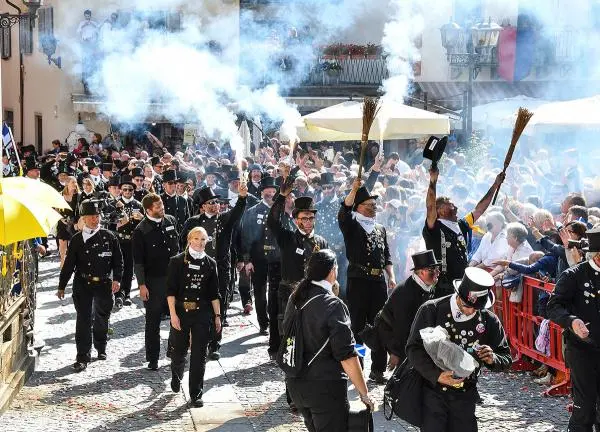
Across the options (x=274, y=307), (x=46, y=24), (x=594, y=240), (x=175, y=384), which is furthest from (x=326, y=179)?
(x=46, y=24)

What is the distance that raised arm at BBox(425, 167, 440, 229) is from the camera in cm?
990

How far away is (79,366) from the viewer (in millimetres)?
11484

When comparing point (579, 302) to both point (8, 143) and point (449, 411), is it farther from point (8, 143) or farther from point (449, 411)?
point (8, 143)

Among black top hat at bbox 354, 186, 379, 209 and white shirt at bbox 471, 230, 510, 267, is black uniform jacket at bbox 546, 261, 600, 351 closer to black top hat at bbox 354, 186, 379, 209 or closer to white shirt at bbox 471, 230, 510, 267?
black top hat at bbox 354, 186, 379, 209

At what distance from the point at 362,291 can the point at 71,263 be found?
3.17 metres

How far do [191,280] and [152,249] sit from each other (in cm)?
166

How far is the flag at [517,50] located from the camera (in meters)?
27.2

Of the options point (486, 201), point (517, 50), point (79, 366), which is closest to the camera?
point (486, 201)

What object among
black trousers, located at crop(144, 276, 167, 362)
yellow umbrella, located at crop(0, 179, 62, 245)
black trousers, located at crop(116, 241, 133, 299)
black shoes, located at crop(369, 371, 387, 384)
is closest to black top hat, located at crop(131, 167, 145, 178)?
black trousers, located at crop(116, 241, 133, 299)

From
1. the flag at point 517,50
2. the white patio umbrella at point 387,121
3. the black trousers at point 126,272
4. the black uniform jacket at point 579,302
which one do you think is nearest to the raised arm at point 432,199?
the black uniform jacket at point 579,302

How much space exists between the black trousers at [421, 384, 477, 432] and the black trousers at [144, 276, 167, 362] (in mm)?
4972

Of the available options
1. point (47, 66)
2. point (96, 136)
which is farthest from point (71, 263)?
point (47, 66)

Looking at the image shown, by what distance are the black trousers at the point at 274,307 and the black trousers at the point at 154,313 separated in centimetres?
117

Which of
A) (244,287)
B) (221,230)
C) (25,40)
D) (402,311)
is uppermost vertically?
(25,40)
